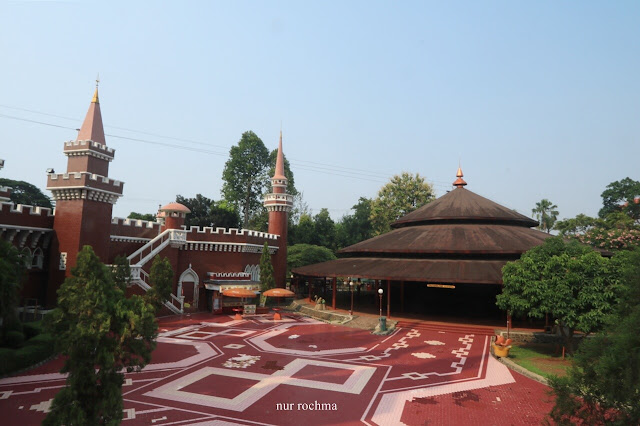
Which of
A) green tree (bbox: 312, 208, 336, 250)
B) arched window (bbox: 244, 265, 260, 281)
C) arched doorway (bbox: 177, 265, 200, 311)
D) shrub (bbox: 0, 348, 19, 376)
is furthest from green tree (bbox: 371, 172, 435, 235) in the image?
shrub (bbox: 0, 348, 19, 376)

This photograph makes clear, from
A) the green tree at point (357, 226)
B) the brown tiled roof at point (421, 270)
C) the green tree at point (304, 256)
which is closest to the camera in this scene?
Result: the brown tiled roof at point (421, 270)

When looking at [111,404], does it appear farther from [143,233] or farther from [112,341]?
[143,233]

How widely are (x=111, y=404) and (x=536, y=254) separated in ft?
62.1

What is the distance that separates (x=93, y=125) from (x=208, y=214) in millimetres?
28086

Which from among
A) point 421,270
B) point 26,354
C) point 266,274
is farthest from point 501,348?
point 266,274

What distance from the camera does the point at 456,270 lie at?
26.2 m

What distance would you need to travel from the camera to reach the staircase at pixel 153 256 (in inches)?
1065

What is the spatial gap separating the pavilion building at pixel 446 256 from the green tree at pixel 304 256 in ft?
37.6

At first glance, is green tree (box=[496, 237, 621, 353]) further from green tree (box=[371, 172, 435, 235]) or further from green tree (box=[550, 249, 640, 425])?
green tree (box=[371, 172, 435, 235])

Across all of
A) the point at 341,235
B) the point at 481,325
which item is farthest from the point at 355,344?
the point at 341,235

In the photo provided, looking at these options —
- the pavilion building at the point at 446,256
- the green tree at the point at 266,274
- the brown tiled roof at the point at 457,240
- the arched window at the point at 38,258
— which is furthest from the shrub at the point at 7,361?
the brown tiled roof at the point at 457,240

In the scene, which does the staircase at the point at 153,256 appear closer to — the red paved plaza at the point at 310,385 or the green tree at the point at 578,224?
the red paved plaza at the point at 310,385

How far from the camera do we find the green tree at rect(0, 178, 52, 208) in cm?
5850

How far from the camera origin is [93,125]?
2692cm
